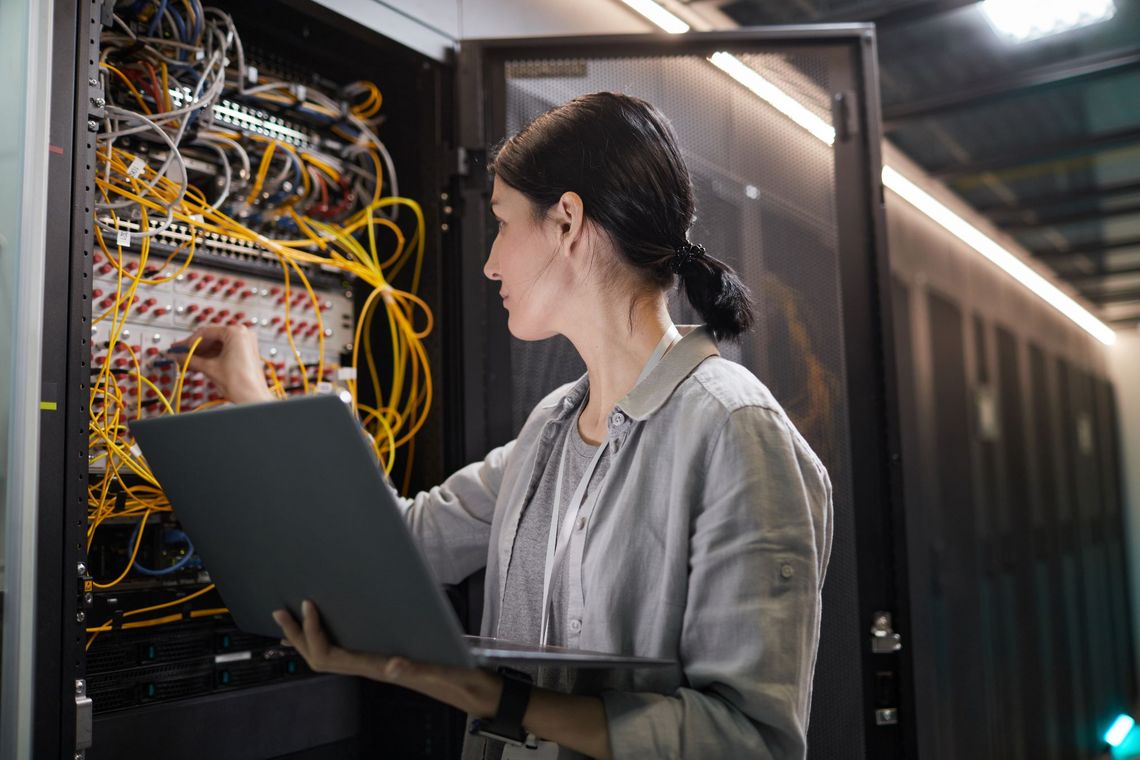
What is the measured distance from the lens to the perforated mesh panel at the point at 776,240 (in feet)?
5.73

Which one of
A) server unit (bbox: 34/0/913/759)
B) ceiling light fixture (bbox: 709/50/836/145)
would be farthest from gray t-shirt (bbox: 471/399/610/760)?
ceiling light fixture (bbox: 709/50/836/145)

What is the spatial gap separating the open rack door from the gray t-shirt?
0.50 meters

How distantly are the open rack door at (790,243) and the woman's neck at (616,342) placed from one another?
48cm

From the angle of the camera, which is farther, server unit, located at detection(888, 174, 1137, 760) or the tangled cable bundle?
server unit, located at detection(888, 174, 1137, 760)

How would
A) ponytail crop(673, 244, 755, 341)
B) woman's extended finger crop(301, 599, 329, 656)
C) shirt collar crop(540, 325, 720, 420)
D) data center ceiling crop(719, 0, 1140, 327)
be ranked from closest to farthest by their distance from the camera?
1. woman's extended finger crop(301, 599, 329, 656)
2. shirt collar crop(540, 325, 720, 420)
3. ponytail crop(673, 244, 755, 341)
4. data center ceiling crop(719, 0, 1140, 327)

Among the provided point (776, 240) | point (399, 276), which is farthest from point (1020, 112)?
point (399, 276)

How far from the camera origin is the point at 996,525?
16.4 feet

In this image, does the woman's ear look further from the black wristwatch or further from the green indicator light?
the green indicator light

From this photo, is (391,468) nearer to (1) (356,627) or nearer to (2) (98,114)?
(2) (98,114)

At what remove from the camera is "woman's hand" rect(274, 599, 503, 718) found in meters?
0.87

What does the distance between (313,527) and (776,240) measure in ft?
4.01

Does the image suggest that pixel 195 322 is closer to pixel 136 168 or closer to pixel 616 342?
pixel 136 168

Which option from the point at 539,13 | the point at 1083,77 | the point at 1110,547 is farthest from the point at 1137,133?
the point at 1110,547

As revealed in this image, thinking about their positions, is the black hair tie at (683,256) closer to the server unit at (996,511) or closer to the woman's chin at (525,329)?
the woman's chin at (525,329)
